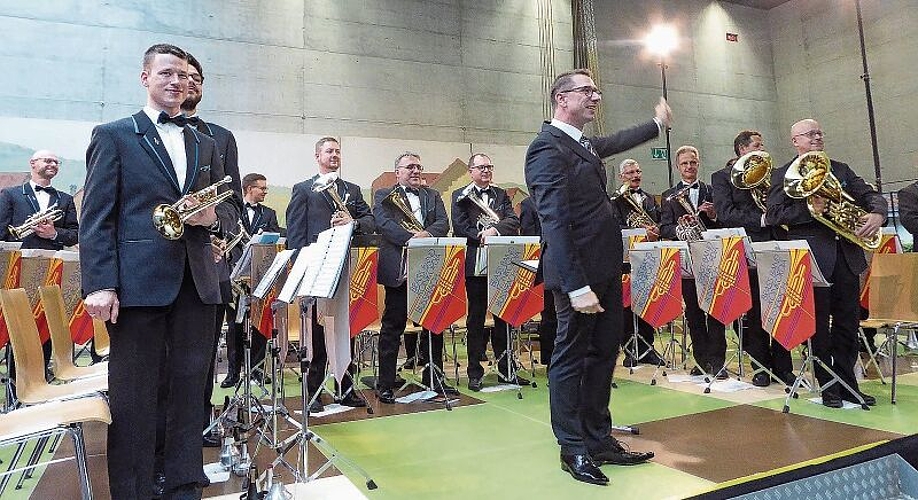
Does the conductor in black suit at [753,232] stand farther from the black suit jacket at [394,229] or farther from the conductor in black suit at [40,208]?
the conductor in black suit at [40,208]

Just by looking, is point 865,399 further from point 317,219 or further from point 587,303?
point 317,219

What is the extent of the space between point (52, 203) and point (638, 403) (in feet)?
19.1

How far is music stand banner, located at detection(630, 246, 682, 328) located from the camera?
5199 millimetres

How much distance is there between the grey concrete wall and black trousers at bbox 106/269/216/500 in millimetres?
12517

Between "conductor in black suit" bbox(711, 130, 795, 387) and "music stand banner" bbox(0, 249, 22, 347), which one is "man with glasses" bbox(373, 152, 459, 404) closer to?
"conductor in black suit" bbox(711, 130, 795, 387)

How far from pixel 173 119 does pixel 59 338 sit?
1575mm

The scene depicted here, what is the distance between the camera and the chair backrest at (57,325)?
3064mm

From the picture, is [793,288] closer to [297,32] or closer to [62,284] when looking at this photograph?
[62,284]

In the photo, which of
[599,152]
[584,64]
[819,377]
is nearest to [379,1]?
[584,64]

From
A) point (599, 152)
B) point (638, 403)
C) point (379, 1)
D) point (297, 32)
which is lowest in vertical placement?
point (638, 403)

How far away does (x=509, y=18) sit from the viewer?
35.8 ft

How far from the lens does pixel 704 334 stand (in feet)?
18.1

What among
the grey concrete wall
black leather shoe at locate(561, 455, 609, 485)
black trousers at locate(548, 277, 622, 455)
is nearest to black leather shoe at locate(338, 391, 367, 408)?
black trousers at locate(548, 277, 622, 455)

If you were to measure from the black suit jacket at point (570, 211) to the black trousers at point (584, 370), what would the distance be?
0.14 m
